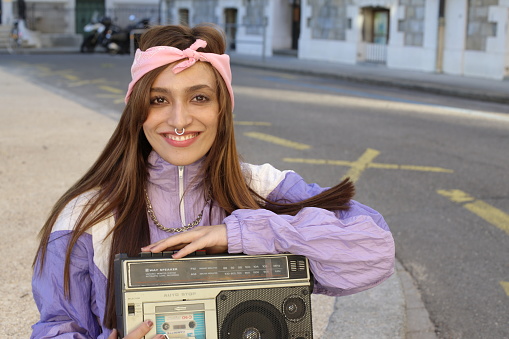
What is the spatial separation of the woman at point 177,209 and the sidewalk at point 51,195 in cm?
155

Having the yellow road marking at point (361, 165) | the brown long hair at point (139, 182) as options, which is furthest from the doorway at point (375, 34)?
the brown long hair at point (139, 182)

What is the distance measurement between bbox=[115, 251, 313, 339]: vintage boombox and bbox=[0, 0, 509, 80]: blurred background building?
991 cm

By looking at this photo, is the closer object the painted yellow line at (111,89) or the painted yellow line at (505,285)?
the painted yellow line at (505,285)

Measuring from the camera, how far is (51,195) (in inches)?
241

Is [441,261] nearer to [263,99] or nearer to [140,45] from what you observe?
[140,45]

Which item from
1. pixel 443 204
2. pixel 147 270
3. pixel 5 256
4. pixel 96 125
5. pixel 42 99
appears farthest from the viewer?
pixel 42 99

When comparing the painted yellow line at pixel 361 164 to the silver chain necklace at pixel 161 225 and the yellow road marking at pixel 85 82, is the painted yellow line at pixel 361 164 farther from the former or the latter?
the yellow road marking at pixel 85 82

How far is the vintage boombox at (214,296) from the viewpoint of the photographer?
5.87 feet

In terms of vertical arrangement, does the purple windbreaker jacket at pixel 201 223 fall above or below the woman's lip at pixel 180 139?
below

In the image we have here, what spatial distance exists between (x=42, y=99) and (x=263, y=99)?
3576 millimetres

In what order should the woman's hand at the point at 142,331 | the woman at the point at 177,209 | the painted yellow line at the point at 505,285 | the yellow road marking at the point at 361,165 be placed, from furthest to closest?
the yellow road marking at the point at 361,165 < the painted yellow line at the point at 505,285 < the woman at the point at 177,209 < the woman's hand at the point at 142,331

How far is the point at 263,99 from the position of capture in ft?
43.4

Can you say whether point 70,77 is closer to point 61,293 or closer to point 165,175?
point 165,175

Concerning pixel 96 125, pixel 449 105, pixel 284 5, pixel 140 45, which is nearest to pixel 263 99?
pixel 449 105
